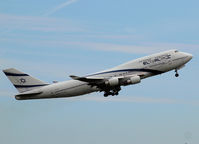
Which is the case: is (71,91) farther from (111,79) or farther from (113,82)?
(113,82)

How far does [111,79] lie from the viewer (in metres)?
81.6

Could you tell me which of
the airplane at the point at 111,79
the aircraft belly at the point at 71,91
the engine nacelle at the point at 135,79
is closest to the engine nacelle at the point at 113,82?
the airplane at the point at 111,79

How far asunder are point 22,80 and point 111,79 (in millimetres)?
17114

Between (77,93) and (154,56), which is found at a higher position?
(154,56)

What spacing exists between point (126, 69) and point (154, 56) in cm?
557

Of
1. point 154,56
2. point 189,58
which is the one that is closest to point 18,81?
point 154,56

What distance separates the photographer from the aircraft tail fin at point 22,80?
85688 millimetres

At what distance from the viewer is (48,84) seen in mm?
85375

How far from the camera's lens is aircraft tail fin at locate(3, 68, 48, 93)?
8569 cm

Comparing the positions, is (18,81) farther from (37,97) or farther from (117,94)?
(117,94)

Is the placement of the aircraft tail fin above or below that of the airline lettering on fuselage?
below

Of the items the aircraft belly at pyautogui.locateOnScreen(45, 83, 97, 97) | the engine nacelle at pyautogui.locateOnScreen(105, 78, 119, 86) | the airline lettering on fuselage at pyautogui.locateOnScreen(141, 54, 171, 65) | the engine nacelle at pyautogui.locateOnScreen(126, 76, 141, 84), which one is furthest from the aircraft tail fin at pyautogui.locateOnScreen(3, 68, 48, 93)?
the airline lettering on fuselage at pyautogui.locateOnScreen(141, 54, 171, 65)

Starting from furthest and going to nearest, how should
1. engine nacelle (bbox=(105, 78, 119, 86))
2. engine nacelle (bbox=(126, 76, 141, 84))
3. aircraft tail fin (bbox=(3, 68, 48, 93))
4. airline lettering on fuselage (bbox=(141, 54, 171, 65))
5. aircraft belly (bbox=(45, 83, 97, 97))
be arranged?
aircraft tail fin (bbox=(3, 68, 48, 93)), aircraft belly (bbox=(45, 83, 97, 97)), airline lettering on fuselage (bbox=(141, 54, 171, 65)), engine nacelle (bbox=(105, 78, 119, 86)), engine nacelle (bbox=(126, 76, 141, 84))

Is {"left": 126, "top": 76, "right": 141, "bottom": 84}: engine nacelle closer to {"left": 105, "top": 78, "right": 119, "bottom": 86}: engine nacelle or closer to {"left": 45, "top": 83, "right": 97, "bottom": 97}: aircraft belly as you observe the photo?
{"left": 105, "top": 78, "right": 119, "bottom": 86}: engine nacelle
